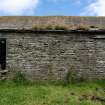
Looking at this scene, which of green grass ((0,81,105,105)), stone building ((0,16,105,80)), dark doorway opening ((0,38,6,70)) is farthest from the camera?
dark doorway opening ((0,38,6,70))

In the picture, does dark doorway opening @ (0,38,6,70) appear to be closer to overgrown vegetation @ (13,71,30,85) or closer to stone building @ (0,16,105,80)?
stone building @ (0,16,105,80)

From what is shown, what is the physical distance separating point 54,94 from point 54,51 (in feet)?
13.1

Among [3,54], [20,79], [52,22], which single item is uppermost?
[52,22]

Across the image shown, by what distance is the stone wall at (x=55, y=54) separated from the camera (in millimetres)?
15531

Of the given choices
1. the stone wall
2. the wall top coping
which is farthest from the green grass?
the wall top coping

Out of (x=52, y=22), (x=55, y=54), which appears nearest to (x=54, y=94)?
(x=55, y=54)

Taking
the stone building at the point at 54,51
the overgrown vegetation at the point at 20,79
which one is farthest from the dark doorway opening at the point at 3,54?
the overgrown vegetation at the point at 20,79

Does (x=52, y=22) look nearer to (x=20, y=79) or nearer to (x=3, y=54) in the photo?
(x=3, y=54)

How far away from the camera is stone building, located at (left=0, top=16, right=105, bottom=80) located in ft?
50.9

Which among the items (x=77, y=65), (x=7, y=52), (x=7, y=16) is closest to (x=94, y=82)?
(x=77, y=65)

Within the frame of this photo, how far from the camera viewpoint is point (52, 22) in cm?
1739

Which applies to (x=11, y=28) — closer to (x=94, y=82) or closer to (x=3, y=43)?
(x=3, y=43)

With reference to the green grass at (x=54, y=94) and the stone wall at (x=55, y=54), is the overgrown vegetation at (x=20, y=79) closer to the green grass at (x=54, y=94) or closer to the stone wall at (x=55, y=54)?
the stone wall at (x=55, y=54)

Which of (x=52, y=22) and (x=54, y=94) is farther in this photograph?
(x=52, y=22)
